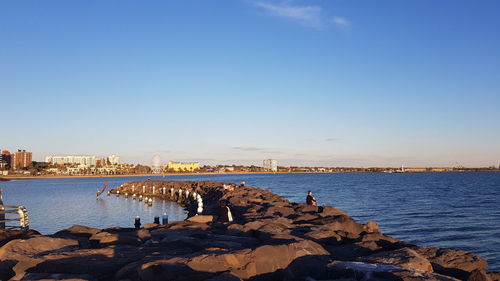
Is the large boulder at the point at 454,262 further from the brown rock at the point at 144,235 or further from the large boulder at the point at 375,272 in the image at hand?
the brown rock at the point at 144,235

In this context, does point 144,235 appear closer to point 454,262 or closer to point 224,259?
point 224,259

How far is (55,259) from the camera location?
689cm

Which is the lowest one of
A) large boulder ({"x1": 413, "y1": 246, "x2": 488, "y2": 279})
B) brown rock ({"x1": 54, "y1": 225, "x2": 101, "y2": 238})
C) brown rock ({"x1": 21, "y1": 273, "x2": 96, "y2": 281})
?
large boulder ({"x1": 413, "y1": 246, "x2": 488, "y2": 279})

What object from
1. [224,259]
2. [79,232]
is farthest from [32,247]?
[224,259]

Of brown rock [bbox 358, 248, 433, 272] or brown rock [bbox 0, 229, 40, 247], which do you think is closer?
brown rock [bbox 358, 248, 433, 272]

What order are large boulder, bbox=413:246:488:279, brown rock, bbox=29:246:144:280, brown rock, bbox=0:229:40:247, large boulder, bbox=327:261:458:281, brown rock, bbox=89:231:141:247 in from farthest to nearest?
brown rock, bbox=0:229:40:247 → brown rock, bbox=89:231:141:247 → large boulder, bbox=413:246:488:279 → brown rock, bbox=29:246:144:280 → large boulder, bbox=327:261:458:281

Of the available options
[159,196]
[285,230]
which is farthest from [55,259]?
[159,196]

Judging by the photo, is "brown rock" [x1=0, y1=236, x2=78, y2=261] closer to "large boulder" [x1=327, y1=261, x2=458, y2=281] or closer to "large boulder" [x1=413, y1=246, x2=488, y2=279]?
"large boulder" [x1=327, y1=261, x2=458, y2=281]

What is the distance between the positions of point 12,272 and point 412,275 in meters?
6.06

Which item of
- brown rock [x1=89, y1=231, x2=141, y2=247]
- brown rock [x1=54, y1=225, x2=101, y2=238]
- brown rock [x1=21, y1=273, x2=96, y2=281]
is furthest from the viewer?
brown rock [x1=54, y1=225, x2=101, y2=238]

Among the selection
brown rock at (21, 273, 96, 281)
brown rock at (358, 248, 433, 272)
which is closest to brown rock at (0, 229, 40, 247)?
brown rock at (21, 273, 96, 281)

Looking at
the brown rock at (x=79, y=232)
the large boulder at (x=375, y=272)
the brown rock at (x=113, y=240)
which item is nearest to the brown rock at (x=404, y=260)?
the large boulder at (x=375, y=272)

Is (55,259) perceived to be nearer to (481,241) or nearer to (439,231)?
(481,241)

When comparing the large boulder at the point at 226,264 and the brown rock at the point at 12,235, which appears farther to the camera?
the brown rock at the point at 12,235
